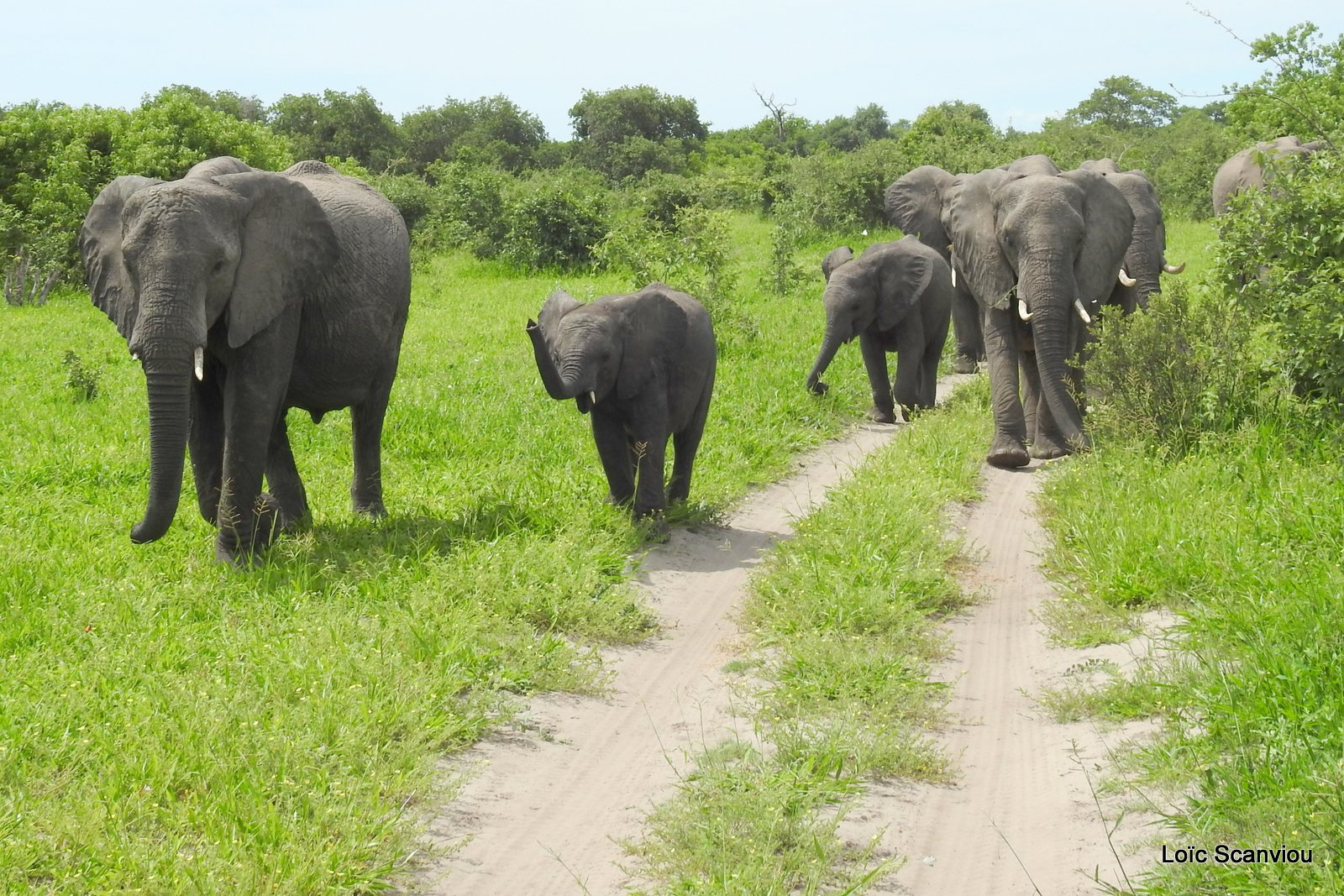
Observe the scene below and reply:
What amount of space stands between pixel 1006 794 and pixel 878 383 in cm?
794

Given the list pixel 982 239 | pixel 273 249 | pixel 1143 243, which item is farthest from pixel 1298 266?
pixel 273 249

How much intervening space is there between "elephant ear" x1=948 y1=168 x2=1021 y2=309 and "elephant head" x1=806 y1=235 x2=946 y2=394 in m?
0.84

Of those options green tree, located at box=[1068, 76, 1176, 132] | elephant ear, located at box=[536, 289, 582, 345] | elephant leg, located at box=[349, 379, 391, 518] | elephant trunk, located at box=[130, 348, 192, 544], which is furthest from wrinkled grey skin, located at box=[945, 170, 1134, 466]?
green tree, located at box=[1068, 76, 1176, 132]

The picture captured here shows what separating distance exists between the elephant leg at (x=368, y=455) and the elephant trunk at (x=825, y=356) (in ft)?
16.6

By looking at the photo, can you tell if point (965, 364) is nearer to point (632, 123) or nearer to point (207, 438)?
point (207, 438)

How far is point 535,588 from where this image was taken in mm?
6523

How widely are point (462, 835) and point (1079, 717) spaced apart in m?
2.40

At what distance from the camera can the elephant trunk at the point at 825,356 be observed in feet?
40.2

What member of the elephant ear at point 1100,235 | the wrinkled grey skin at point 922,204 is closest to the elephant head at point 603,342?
the elephant ear at point 1100,235

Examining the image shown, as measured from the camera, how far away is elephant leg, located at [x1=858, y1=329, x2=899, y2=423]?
12.4 metres

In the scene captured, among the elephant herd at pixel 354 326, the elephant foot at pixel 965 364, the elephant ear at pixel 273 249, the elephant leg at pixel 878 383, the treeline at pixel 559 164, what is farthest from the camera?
the treeline at pixel 559 164

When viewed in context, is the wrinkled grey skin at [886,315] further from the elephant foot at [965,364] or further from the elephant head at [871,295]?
the elephant foot at [965,364]

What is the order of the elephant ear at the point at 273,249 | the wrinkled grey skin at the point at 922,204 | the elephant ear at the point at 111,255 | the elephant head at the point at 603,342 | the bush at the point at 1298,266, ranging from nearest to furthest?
the elephant ear at the point at 111,255
the elephant ear at the point at 273,249
the elephant head at the point at 603,342
the bush at the point at 1298,266
the wrinkled grey skin at the point at 922,204

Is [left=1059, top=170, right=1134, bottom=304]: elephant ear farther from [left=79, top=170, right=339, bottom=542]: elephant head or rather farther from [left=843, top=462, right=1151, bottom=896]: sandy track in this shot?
[left=79, top=170, right=339, bottom=542]: elephant head
